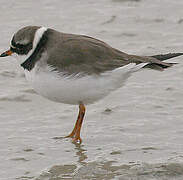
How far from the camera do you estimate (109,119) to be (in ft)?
26.5

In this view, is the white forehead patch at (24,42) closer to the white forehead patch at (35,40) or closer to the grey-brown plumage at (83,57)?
the white forehead patch at (35,40)

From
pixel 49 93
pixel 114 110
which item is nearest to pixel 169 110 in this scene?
pixel 114 110

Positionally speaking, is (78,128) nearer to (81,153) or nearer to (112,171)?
(81,153)

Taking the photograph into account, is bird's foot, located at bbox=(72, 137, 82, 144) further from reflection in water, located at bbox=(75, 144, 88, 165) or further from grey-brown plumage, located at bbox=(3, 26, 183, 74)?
grey-brown plumage, located at bbox=(3, 26, 183, 74)

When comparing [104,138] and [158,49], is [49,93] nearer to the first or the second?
[104,138]

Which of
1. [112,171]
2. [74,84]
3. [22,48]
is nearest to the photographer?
[112,171]

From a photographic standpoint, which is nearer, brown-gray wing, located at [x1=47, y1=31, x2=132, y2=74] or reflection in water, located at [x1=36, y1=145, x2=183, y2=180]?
reflection in water, located at [x1=36, y1=145, x2=183, y2=180]

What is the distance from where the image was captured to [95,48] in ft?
24.5

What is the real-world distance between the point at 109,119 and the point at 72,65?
116 centimetres

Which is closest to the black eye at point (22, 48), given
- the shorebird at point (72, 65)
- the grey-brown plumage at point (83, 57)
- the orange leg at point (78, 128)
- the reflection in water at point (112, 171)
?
the shorebird at point (72, 65)

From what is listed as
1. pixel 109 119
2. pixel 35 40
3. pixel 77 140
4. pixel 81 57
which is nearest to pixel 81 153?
pixel 77 140

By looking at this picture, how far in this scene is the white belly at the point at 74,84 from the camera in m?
7.20

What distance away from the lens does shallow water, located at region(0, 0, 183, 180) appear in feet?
21.9

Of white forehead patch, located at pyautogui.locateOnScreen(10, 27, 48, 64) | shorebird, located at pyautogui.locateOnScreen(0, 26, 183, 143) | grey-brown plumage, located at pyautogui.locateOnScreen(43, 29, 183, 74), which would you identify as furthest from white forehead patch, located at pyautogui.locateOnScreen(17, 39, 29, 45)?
grey-brown plumage, located at pyautogui.locateOnScreen(43, 29, 183, 74)
